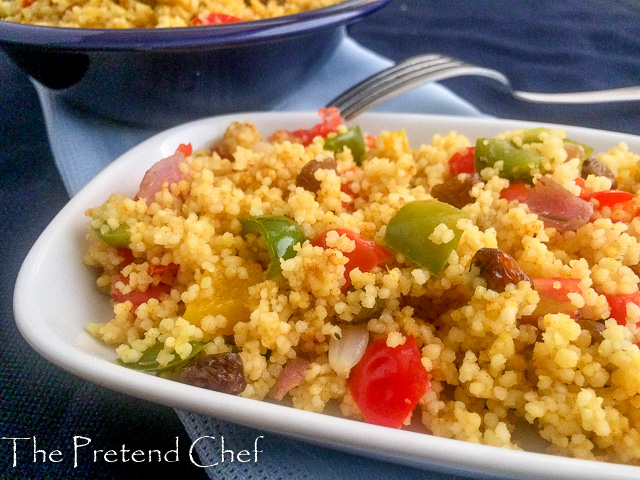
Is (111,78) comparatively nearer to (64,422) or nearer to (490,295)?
(64,422)

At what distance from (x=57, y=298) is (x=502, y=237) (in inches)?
34.7

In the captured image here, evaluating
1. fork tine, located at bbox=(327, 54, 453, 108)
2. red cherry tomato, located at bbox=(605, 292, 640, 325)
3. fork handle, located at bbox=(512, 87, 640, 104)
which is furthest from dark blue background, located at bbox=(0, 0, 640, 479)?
red cherry tomato, located at bbox=(605, 292, 640, 325)

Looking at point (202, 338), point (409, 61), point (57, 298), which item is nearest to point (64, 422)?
point (57, 298)

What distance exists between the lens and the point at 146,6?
167 cm

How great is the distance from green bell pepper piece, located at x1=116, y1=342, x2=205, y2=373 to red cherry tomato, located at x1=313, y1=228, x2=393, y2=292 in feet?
0.96

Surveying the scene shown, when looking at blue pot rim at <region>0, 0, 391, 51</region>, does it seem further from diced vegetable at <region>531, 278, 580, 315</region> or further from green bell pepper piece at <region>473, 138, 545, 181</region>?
diced vegetable at <region>531, 278, 580, 315</region>

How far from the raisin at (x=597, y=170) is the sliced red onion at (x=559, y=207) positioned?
0.13m

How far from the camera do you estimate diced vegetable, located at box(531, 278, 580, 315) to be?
921 mm

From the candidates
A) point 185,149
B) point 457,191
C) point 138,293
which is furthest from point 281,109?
point 138,293

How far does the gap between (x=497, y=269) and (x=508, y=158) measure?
387 mm

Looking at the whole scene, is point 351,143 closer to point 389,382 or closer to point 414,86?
point 414,86

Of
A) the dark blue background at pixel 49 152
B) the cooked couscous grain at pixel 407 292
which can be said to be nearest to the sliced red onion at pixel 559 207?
the cooked couscous grain at pixel 407 292

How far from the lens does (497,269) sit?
91cm

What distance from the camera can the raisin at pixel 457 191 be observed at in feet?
3.80
